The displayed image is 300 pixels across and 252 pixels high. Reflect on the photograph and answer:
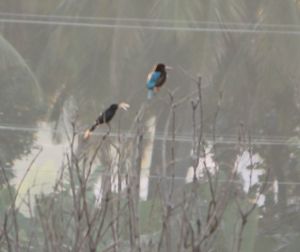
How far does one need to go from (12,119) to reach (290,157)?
1497 millimetres

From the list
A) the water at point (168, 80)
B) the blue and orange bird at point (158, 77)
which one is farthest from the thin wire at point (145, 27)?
the blue and orange bird at point (158, 77)

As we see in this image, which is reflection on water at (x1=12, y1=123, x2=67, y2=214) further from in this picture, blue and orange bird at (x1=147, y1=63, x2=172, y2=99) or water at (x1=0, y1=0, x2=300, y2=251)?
blue and orange bird at (x1=147, y1=63, x2=172, y2=99)

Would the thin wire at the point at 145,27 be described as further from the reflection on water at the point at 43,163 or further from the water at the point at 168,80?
the reflection on water at the point at 43,163

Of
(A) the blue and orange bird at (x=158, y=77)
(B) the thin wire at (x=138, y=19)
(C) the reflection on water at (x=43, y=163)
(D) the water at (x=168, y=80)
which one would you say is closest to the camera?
(A) the blue and orange bird at (x=158, y=77)

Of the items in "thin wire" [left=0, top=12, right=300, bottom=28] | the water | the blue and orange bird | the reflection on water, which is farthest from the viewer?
"thin wire" [left=0, top=12, right=300, bottom=28]

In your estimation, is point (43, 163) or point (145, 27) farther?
point (145, 27)

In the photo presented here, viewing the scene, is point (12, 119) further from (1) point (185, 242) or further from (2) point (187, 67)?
(1) point (185, 242)

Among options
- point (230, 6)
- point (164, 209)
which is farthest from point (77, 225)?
point (230, 6)

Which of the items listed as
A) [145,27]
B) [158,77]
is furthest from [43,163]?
[158,77]

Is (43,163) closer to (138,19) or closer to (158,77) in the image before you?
(138,19)

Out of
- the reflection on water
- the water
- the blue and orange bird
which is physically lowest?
the reflection on water

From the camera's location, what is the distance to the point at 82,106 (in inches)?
191

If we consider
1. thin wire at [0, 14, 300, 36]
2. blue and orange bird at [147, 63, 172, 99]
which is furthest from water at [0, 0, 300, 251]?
blue and orange bird at [147, 63, 172, 99]

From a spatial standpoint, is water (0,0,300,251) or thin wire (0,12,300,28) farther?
thin wire (0,12,300,28)
